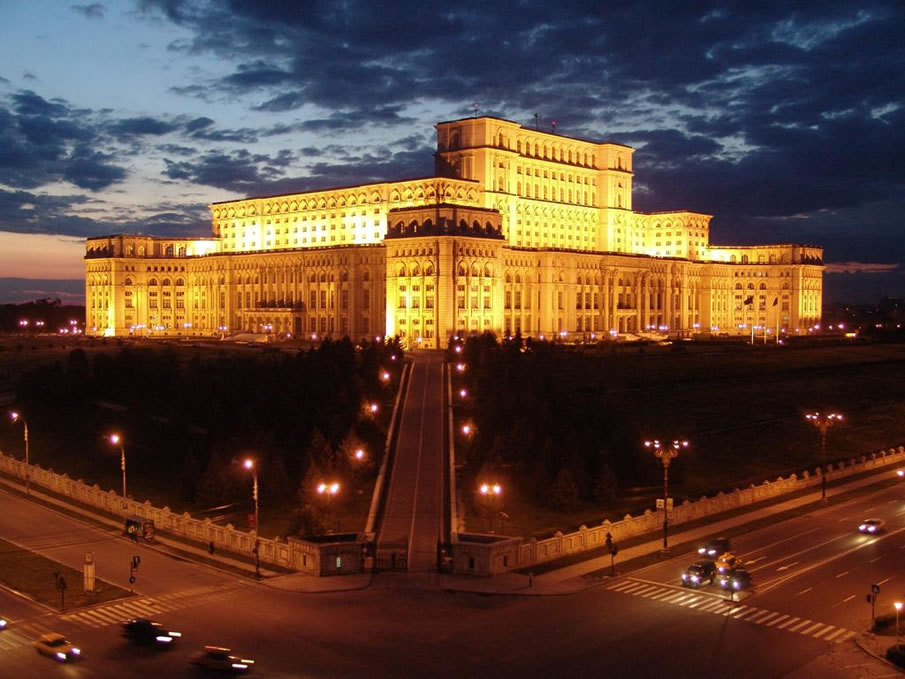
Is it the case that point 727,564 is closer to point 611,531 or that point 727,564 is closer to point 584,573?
point 584,573

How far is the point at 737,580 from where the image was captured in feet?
121

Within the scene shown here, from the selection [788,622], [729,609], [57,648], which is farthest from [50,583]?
[788,622]

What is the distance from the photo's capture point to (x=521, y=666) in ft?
94.2

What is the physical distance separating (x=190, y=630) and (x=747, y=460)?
160 ft

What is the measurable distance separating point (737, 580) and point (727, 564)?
105cm

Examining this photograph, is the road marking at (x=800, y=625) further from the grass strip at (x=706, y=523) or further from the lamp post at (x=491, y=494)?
the lamp post at (x=491, y=494)

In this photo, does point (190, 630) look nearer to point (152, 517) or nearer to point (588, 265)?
point (152, 517)

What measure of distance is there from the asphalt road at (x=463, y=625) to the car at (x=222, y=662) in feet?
→ 1.38

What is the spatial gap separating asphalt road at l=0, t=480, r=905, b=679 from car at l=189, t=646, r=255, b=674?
1.38ft

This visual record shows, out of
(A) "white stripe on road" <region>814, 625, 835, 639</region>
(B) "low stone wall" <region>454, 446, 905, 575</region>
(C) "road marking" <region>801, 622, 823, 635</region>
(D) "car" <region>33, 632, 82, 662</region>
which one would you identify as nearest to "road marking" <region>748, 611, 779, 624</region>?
(C) "road marking" <region>801, 622, 823, 635</region>

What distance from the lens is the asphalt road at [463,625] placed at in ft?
94.3

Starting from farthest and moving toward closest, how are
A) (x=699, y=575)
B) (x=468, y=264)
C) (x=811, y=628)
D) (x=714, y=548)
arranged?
(x=468, y=264)
(x=714, y=548)
(x=699, y=575)
(x=811, y=628)

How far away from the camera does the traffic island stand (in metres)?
35.3

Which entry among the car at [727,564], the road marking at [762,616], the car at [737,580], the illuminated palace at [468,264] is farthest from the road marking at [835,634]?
the illuminated palace at [468,264]
